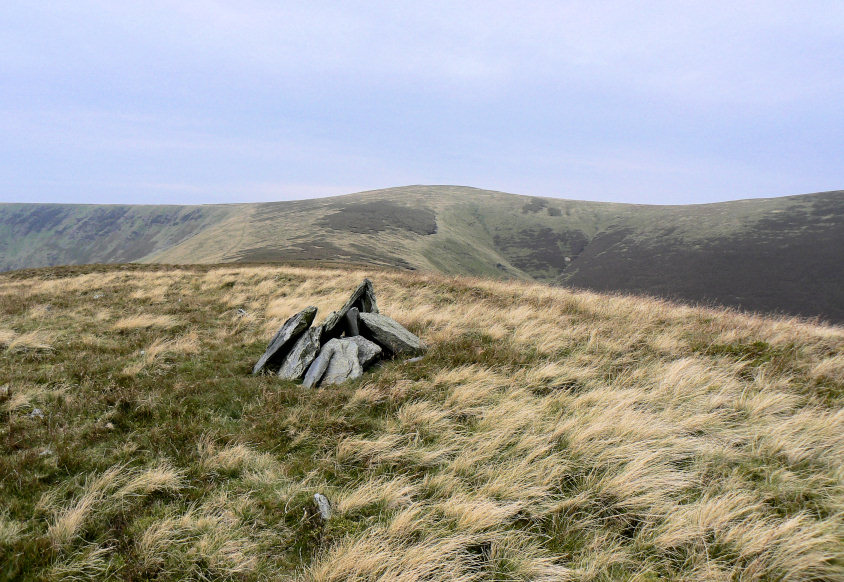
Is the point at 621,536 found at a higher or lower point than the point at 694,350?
lower

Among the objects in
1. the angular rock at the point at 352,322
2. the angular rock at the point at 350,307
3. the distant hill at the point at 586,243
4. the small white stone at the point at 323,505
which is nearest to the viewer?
the small white stone at the point at 323,505

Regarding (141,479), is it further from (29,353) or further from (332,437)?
(29,353)

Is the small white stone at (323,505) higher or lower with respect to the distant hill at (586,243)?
lower

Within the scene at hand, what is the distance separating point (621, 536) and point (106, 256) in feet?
848

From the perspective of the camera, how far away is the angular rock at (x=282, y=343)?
27.6ft

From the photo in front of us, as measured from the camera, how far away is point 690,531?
3564 millimetres

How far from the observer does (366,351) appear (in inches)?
327

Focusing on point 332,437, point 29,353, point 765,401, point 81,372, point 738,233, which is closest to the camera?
point 332,437

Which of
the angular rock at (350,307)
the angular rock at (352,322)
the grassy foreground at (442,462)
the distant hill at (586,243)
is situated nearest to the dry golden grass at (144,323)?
the grassy foreground at (442,462)

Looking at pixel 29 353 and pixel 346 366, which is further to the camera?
pixel 29 353

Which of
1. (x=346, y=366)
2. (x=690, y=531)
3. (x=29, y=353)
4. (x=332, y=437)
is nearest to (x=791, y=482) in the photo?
(x=690, y=531)

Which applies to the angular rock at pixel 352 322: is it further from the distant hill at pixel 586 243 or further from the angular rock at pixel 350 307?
the distant hill at pixel 586 243

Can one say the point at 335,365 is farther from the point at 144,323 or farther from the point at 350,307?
the point at 144,323

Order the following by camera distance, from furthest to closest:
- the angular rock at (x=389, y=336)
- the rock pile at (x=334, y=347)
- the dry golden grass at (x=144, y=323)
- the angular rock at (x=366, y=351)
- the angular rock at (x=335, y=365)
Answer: the dry golden grass at (x=144, y=323)
the angular rock at (x=389, y=336)
the angular rock at (x=366, y=351)
the rock pile at (x=334, y=347)
the angular rock at (x=335, y=365)
